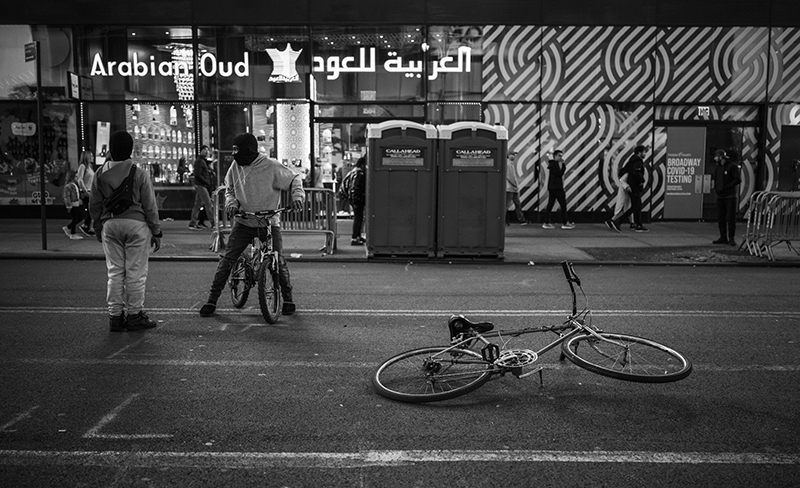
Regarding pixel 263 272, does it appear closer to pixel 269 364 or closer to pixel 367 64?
pixel 269 364

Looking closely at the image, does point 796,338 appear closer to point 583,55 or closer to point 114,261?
point 114,261

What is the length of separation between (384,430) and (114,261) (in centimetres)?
402

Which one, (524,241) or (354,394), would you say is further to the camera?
(524,241)

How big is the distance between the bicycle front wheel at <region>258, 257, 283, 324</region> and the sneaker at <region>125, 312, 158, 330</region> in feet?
3.69

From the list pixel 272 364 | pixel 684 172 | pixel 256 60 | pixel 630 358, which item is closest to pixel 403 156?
pixel 272 364

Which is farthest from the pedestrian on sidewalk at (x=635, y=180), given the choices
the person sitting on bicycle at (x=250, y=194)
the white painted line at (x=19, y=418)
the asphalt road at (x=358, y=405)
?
the white painted line at (x=19, y=418)

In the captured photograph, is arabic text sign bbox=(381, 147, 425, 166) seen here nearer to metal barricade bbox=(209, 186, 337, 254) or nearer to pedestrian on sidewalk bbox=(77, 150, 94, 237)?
metal barricade bbox=(209, 186, 337, 254)

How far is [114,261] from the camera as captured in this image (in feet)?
25.2

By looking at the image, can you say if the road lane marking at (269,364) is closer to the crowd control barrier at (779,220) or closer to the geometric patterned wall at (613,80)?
the crowd control barrier at (779,220)

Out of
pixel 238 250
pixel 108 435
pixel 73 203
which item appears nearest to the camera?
pixel 108 435

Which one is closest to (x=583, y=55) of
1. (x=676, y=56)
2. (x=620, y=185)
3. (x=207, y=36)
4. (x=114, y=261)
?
(x=676, y=56)

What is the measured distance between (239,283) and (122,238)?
5.16ft

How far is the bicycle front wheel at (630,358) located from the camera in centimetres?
568

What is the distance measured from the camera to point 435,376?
565cm
